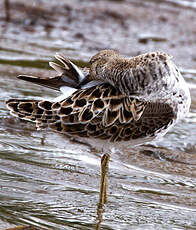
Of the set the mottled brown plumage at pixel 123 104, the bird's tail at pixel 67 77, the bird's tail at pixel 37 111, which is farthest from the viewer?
the bird's tail at pixel 67 77

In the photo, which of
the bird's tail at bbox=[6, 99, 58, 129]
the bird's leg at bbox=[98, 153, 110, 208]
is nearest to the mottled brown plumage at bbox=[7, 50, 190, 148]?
the bird's tail at bbox=[6, 99, 58, 129]

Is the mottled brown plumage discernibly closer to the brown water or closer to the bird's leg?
the bird's leg

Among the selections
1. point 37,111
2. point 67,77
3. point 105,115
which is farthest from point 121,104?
point 37,111

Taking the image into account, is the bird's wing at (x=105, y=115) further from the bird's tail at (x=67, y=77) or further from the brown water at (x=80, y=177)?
the brown water at (x=80, y=177)

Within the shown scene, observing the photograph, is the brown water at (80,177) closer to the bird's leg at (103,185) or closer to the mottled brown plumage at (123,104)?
the bird's leg at (103,185)

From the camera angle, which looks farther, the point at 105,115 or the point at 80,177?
the point at 80,177

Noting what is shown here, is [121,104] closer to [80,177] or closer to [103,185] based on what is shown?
[103,185]

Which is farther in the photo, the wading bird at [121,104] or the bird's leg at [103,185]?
the bird's leg at [103,185]

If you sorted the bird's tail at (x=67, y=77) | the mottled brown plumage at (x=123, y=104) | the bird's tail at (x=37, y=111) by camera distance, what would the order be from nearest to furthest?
the mottled brown plumage at (x=123, y=104), the bird's tail at (x=37, y=111), the bird's tail at (x=67, y=77)

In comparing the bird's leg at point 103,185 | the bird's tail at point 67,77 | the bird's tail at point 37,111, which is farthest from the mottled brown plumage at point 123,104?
the bird's leg at point 103,185

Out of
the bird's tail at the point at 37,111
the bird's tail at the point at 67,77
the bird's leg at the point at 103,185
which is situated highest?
the bird's tail at the point at 67,77

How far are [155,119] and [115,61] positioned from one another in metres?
0.79

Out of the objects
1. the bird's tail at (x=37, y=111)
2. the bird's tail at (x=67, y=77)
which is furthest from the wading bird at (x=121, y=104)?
the bird's tail at (x=67, y=77)

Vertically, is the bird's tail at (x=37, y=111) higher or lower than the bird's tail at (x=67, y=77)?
lower
